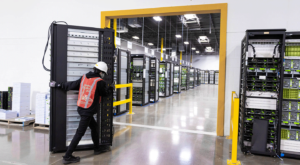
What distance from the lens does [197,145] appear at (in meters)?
4.12

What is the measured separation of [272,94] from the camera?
363cm

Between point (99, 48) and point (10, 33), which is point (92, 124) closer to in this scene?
point (99, 48)

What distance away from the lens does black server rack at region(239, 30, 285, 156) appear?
3.60m

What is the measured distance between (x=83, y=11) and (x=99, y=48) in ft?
7.86

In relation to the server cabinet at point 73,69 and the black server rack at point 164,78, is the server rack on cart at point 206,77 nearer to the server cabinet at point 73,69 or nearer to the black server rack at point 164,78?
the black server rack at point 164,78

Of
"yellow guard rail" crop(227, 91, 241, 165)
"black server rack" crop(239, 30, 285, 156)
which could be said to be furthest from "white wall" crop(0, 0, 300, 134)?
"yellow guard rail" crop(227, 91, 241, 165)

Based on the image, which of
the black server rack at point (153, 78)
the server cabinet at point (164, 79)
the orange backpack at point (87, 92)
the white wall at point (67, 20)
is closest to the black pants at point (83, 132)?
the orange backpack at point (87, 92)

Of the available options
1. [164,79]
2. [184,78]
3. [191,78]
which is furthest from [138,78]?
[191,78]

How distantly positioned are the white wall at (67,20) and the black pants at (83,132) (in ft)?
10.00

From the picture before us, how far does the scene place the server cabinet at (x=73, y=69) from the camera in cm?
344

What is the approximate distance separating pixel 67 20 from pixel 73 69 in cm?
269

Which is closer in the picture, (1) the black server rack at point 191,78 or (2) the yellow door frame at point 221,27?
(2) the yellow door frame at point 221,27

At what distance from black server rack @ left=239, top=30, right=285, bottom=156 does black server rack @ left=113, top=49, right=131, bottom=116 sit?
13.9ft

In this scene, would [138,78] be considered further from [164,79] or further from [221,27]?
[221,27]
